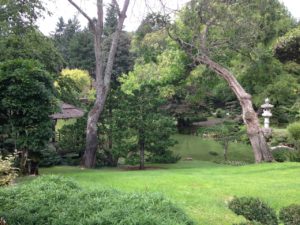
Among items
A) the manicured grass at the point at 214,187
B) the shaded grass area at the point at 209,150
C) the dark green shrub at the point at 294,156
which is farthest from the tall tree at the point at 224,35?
the shaded grass area at the point at 209,150

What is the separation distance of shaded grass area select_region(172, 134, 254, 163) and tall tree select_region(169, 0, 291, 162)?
3.91 meters

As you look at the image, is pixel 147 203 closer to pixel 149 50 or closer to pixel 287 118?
pixel 149 50

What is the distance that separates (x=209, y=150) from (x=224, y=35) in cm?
568

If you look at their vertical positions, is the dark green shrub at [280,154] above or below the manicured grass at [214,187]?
above

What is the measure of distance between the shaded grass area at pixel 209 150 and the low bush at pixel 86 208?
13.1 meters

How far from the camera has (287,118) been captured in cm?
2312

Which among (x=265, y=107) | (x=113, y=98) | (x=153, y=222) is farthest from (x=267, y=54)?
(x=153, y=222)

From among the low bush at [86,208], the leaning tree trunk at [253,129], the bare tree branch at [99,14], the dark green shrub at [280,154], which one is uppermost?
the bare tree branch at [99,14]

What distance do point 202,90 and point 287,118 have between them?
16.7 ft

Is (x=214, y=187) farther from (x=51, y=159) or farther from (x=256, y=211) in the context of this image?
(x=51, y=159)

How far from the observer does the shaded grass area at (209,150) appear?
62.3 feet

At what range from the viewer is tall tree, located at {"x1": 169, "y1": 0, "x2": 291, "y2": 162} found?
575 inches

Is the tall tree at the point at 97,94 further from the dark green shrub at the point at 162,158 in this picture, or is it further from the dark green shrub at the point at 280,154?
the dark green shrub at the point at 280,154

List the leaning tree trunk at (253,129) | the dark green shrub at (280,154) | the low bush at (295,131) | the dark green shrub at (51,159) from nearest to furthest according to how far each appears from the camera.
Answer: the dark green shrub at (51,159) → the leaning tree trunk at (253,129) → the dark green shrub at (280,154) → the low bush at (295,131)
